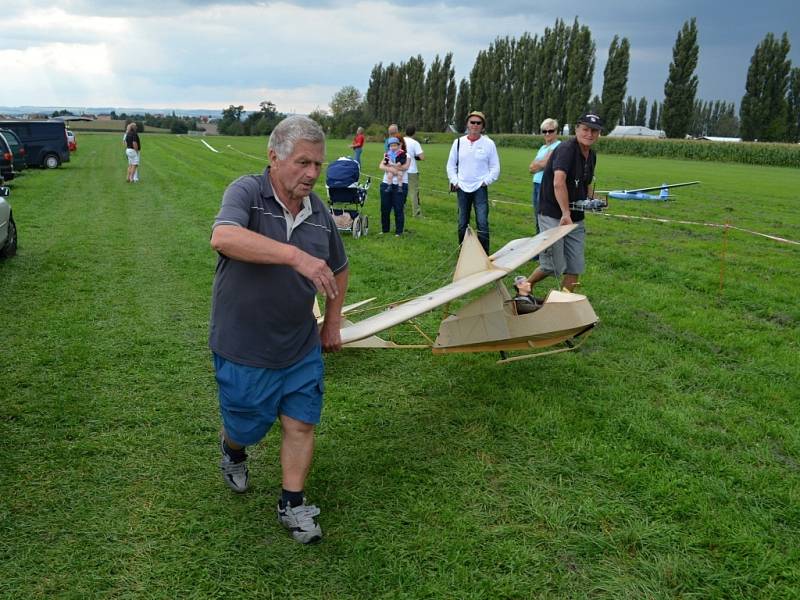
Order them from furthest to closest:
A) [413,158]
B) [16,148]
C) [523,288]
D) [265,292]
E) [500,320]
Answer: [16,148]
[413,158]
[523,288]
[500,320]
[265,292]

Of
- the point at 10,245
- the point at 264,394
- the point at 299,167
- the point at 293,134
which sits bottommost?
the point at 10,245

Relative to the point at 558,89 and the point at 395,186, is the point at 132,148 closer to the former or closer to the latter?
the point at 395,186

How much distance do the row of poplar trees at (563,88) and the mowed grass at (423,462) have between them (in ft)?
228

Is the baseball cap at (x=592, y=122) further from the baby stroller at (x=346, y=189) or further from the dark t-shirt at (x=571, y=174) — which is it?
the baby stroller at (x=346, y=189)

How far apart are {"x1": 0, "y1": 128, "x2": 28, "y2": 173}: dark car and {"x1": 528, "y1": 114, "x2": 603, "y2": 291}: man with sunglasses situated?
2373 centimetres

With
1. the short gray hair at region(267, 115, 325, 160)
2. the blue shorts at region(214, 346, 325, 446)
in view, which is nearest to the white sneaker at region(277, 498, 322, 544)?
the blue shorts at region(214, 346, 325, 446)

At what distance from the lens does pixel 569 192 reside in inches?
267

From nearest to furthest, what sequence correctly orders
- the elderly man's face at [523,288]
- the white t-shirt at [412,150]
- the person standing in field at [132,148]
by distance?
the elderly man's face at [523,288] < the white t-shirt at [412,150] < the person standing in field at [132,148]

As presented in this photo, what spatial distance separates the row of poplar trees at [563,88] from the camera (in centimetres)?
6738

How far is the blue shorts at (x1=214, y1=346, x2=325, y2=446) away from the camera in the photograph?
3172 millimetres

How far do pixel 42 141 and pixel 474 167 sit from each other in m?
24.2

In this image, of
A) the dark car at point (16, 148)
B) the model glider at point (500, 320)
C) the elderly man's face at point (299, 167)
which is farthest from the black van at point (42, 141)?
the elderly man's face at point (299, 167)

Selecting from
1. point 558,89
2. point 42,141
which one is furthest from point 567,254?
point 558,89

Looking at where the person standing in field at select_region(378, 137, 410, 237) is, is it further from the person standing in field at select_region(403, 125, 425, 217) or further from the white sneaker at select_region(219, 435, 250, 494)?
the white sneaker at select_region(219, 435, 250, 494)
